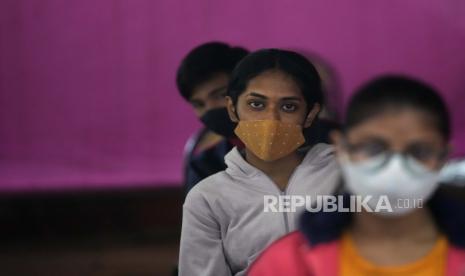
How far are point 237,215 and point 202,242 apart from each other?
0.07m

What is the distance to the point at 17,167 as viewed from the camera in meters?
2.56

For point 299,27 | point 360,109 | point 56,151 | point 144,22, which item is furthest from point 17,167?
point 360,109

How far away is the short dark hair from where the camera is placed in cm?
107

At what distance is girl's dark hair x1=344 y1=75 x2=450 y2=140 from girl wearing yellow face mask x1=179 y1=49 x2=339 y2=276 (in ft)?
0.49

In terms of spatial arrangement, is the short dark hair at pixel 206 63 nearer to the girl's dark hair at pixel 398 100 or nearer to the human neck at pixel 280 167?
the human neck at pixel 280 167

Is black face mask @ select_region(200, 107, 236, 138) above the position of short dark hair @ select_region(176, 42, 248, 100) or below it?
below

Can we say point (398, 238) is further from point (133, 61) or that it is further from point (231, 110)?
point (133, 61)

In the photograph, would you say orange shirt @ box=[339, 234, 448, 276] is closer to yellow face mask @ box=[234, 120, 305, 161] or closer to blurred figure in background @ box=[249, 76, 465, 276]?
blurred figure in background @ box=[249, 76, 465, 276]

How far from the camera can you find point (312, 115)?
91 cm

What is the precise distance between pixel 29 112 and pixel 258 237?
1.65 metres

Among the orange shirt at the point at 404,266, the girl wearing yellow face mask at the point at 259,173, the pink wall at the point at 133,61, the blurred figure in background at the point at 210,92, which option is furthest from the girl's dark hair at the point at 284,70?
the pink wall at the point at 133,61

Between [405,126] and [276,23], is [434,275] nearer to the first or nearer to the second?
[405,126]

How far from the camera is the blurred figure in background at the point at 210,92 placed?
1060mm

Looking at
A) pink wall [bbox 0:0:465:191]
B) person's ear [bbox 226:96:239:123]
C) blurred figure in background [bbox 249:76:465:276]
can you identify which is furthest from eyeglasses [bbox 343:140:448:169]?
pink wall [bbox 0:0:465:191]
